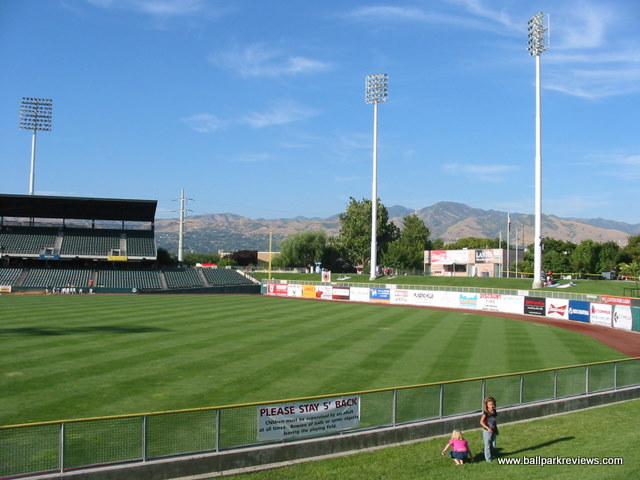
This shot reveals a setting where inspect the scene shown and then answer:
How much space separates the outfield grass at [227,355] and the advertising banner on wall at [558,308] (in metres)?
6.02

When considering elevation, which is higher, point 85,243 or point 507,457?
point 85,243

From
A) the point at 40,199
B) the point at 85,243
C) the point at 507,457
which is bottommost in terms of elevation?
the point at 507,457

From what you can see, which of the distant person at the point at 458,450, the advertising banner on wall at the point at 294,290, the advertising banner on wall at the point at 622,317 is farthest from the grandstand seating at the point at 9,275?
the distant person at the point at 458,450

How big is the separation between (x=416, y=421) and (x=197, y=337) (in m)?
18.4

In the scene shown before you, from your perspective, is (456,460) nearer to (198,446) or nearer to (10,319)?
(198,446)

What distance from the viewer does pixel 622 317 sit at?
1529 inches

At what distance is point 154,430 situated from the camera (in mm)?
10586

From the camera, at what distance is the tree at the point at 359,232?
13125 cm

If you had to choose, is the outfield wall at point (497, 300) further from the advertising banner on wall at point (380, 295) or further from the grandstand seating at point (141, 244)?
the grandstand seating at point (141, 244)

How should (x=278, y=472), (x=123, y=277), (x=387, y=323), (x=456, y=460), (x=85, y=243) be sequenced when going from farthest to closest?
(x=85, y=243), (x=123, y=277), (x=387, y=323), (x=456, y=460), (x=278, y=472)

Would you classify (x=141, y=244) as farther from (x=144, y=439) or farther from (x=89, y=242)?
(x=144, y=439)

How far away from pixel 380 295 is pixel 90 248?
4303 cm

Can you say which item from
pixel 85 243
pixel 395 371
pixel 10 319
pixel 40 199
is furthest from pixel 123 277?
pixel 395 371

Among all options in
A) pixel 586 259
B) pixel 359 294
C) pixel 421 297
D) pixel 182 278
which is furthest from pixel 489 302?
pixel 586 259
